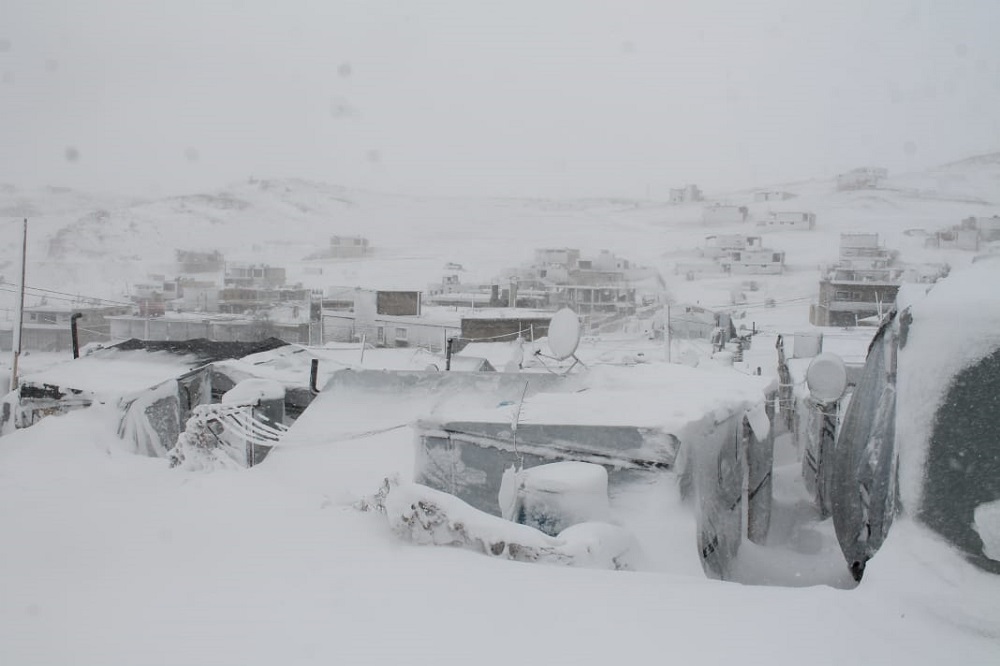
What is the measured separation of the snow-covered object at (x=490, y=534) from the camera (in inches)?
138

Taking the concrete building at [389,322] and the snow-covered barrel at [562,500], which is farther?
the concrete building at [389,322]

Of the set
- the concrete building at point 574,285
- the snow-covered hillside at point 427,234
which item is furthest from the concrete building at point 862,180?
the concrete building at point 574,285

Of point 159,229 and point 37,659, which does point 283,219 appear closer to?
point 159,229

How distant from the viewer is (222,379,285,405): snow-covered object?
838cm

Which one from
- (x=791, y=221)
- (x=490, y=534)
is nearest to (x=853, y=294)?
(x=490, y=534)

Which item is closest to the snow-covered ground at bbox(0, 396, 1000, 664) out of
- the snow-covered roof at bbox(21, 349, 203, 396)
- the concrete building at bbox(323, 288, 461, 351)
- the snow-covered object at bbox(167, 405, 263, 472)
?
the snow-covered object at bbox(167, 405, 263, 472)

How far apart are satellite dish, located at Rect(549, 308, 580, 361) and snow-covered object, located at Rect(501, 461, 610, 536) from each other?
3.75 m

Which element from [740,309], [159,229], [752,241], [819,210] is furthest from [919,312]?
[159,229]

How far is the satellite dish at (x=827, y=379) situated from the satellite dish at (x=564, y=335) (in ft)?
9.99

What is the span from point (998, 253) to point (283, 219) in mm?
192518

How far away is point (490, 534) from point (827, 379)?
6442 mm

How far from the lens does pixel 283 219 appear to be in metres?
185

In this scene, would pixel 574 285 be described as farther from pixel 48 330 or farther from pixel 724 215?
pixel 724 215

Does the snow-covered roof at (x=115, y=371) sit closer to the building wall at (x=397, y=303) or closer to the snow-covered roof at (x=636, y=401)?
the snow-covered roof at (x=636, y=401)
